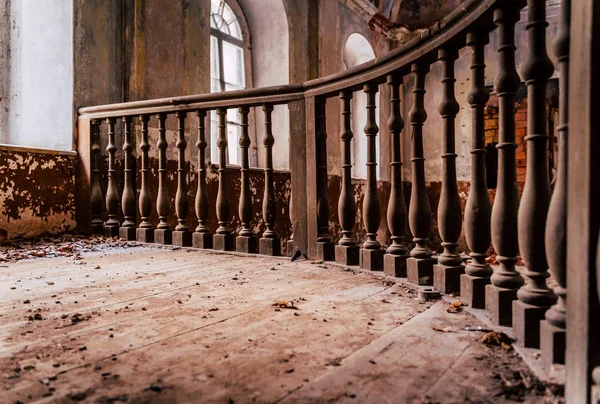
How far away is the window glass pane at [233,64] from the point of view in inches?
263

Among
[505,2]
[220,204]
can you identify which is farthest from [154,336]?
[220,204]

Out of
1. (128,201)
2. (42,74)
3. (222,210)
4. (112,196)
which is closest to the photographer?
(222,210)

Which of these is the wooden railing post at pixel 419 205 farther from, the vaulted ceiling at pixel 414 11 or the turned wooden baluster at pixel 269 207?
the vaulted ceiling at pixel 414 11

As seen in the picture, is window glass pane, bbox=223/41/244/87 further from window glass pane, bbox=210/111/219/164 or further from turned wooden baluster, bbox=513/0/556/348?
turned wooden baluster, bbox=513/0/556/348

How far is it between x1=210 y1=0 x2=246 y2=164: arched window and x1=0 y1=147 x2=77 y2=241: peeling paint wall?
2.46 metres

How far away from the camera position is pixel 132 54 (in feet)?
14.9

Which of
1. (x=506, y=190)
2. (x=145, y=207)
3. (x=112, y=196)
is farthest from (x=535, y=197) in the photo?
(x=112, y=196)

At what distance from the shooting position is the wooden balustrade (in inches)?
44.6

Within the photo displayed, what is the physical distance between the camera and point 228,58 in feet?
22.1

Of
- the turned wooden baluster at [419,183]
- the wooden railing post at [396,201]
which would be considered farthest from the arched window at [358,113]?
the turned wooden baluster at [419,183]

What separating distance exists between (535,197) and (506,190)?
196mm

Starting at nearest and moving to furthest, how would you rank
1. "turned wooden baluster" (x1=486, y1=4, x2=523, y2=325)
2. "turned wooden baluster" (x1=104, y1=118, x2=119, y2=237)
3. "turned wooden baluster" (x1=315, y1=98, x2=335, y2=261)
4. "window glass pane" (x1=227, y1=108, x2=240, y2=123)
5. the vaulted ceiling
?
"turned wooden baluster" (x1=486, y1=4, x2=523, y2=325) → "turned wooden baluster" (x1=315, y1=98, x2=335, y2=261) → "turned wooden baluster" (x1=104, y1=118, x2=119, y2=237) → "window glass pane" (x1=227, y1=108, x2=240, y2=123) → the vaulted ceiling

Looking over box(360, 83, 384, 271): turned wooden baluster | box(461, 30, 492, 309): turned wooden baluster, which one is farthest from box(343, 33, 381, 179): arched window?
box(461, 30, 492, 309): turned wooden baluster

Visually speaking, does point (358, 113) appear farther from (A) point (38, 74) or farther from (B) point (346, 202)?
(B) point (346, 202)
